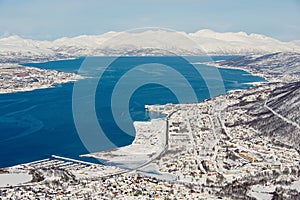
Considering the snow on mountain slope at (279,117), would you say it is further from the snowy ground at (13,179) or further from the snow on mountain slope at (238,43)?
the snow on mountain slope at (238,43)

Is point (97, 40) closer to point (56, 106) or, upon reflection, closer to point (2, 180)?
point (56, 106)

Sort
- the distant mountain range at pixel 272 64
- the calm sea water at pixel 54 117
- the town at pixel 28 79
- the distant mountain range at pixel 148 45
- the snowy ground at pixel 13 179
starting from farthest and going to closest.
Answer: the distant mountain range at pixel 148 45, the distant mountain range at pixel 272 64, the town at pixel 28 79, the calm sea water at pixel 54 117, the snowy ground at pixel 13 179

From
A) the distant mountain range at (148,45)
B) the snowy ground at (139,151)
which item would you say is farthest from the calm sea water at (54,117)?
the distant mountain range at (148,45)

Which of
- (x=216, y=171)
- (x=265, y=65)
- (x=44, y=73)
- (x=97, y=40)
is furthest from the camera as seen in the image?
(x=97, y=40)

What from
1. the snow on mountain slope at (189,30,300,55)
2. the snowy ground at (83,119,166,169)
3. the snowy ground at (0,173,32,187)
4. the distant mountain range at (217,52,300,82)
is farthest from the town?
the snow on mountain slope at (189,30,300,55)

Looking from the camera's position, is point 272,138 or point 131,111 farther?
point 131,111

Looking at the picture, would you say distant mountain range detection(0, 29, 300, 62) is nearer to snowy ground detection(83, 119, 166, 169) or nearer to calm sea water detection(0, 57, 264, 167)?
calm sea water detection(0, 57, 264, 167)

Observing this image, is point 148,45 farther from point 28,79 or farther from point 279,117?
point 279,117

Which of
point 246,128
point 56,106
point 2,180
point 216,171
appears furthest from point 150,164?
point 56,106

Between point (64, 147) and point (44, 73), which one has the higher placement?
point (44, 73)
